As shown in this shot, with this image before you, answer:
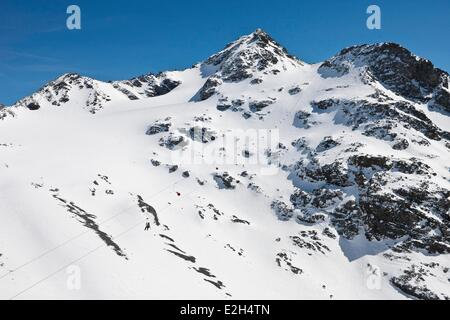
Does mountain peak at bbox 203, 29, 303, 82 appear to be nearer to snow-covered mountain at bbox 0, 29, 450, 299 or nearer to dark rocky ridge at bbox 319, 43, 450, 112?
snow-covered mountain at bbox 0, 29, 450, 299

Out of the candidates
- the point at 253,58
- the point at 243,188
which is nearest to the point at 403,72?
the point at 253,58

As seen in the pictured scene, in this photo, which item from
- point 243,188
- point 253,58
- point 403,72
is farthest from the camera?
point 253,58

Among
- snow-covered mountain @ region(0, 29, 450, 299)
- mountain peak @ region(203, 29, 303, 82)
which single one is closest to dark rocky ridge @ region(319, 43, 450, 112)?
snow-covered mountain @ region(0, 29, 450, 299)

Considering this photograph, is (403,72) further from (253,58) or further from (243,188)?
(243,188)

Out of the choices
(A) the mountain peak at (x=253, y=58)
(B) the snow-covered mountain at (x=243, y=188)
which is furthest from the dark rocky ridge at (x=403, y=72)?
(A) the mountain peak at (x=253, y=58)

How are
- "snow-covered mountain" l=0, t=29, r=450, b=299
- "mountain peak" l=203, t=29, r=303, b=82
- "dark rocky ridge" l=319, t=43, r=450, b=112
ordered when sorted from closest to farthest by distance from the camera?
"snow-covered mountain" l=0, t=29, r=450, b=299 → "dark rocky ridge" l=319, t=43, r=450, b=112 → "mountain peak" l=203, t=29, r=303, b=82

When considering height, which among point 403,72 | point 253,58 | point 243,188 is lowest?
point 243,188

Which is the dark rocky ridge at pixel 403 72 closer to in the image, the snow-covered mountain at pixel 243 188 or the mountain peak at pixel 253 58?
the snow-covered mountain at pixel 243 188

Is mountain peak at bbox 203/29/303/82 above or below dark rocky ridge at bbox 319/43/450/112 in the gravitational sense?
above
